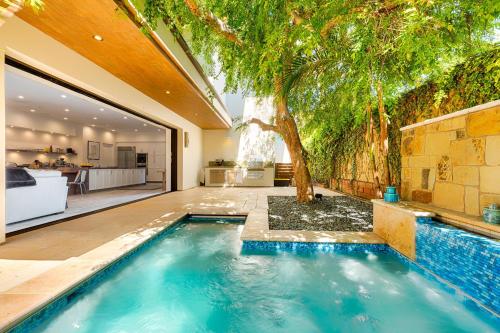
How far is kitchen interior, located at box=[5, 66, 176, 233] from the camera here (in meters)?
4.15

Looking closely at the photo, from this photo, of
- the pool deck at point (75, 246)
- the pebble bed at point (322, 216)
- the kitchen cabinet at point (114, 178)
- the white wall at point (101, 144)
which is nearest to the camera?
the pool deck at point (75, 246)

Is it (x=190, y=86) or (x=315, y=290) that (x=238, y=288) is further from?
(x=190, y=86)

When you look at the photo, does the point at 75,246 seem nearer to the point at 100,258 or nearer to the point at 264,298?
the point at 100,258

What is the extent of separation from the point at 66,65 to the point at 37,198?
7.45 ft

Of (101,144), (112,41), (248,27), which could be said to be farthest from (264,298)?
(101,144)

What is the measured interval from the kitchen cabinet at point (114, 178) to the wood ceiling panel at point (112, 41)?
14.8 ft

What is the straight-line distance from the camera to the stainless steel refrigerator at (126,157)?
13.1 meters

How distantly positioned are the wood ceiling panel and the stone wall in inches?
156

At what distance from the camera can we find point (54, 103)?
23.3 ft

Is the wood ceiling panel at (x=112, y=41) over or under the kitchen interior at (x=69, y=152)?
over

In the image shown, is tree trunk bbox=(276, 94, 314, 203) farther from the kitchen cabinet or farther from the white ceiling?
the kitchen cabinet

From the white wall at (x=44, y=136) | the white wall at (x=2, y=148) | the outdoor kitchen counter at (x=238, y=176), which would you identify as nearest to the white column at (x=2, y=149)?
→ the white wall at (x=2, y=148)

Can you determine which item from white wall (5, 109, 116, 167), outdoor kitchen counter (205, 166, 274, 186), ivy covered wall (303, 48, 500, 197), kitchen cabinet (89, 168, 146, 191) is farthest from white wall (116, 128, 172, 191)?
ivy covered wall (303, 48, 500, 197)

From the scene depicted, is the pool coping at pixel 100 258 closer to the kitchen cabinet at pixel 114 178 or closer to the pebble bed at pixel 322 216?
the pebble bed at pixel 322 216
